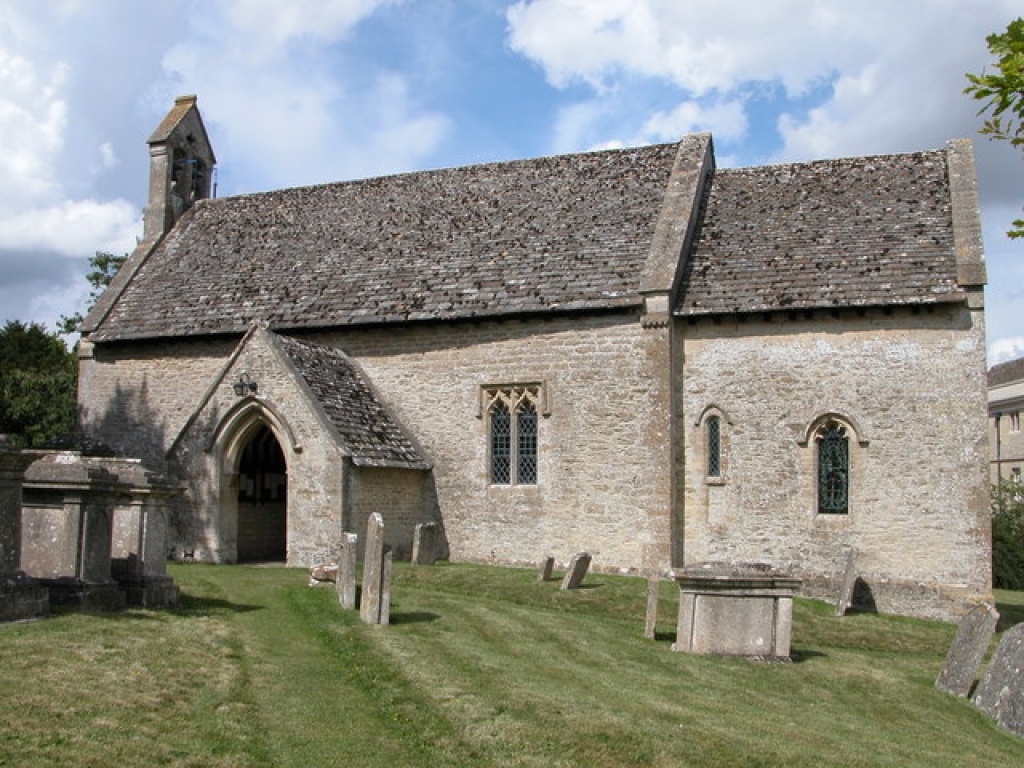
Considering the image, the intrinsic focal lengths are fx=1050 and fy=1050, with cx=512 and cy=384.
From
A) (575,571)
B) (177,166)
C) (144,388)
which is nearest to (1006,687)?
(575,571)

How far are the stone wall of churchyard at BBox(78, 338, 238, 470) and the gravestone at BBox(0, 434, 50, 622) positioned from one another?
1449cm

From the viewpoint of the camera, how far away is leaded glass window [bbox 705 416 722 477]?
22531 millimetres

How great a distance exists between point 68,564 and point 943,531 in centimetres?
1611

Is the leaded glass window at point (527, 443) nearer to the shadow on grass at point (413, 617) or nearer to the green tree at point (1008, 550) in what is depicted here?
the shadow on grass at point (413, 617)

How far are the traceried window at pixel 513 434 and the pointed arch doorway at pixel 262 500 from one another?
17.0 feet

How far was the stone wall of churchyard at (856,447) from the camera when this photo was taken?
2078 cm

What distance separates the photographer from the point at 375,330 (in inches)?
989

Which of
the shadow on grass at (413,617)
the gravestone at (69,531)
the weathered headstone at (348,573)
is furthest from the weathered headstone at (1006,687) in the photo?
the gravestone at (69,531)

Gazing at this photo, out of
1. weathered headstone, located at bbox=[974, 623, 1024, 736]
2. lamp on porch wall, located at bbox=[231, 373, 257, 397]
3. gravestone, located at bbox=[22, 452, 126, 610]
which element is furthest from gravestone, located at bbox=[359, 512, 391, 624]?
lamp on porch wall, located at bbox=[231, 373, 257, 397]

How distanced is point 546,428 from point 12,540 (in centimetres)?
1349

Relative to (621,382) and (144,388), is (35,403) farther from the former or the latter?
(621,382)

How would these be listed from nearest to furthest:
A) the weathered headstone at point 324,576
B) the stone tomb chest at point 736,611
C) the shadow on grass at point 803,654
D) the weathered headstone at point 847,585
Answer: the stone tomb chest at point 736,611
the shadow on grass at point 803,654
the weathered headstone at point 324,576
the weathered headstone at point 847,585

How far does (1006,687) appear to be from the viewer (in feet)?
41.9

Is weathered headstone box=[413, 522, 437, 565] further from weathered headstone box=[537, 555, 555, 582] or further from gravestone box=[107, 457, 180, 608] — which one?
gravestone box=[107, 457, 180, 608]
